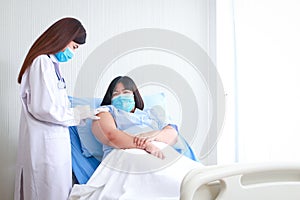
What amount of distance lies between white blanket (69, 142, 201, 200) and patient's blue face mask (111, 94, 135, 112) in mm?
422

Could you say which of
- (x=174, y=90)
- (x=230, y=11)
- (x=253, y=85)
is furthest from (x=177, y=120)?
(x=230, y=11)

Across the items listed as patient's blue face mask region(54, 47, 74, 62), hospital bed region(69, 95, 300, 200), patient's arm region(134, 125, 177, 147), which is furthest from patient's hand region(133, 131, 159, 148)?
hospital bed region(69, 95, 300, 200)

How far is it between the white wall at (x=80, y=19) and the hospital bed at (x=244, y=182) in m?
1.46

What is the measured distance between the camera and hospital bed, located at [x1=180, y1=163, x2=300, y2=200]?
3.28 ft

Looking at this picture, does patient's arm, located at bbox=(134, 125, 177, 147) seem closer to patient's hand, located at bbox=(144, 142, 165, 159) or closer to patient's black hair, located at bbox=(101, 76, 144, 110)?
patient's hand, located at bbox=(144, 142, 165, 159)

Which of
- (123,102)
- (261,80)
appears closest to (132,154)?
(123,102)

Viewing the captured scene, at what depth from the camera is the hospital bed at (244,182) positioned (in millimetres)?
999

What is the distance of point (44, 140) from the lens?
1689 millimetres

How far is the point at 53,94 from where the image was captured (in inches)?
67.3

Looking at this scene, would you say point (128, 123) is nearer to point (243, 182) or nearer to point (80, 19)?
point (80, 19)

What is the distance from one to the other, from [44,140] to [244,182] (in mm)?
921

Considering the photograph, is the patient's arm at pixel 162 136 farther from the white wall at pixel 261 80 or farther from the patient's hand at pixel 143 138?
the white wall at pixel 261 80

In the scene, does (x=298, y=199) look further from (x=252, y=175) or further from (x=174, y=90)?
(x=174, y=90)

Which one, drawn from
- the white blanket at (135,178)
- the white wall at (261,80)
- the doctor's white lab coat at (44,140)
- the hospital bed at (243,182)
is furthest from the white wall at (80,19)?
the hospital bed at (243,182)
